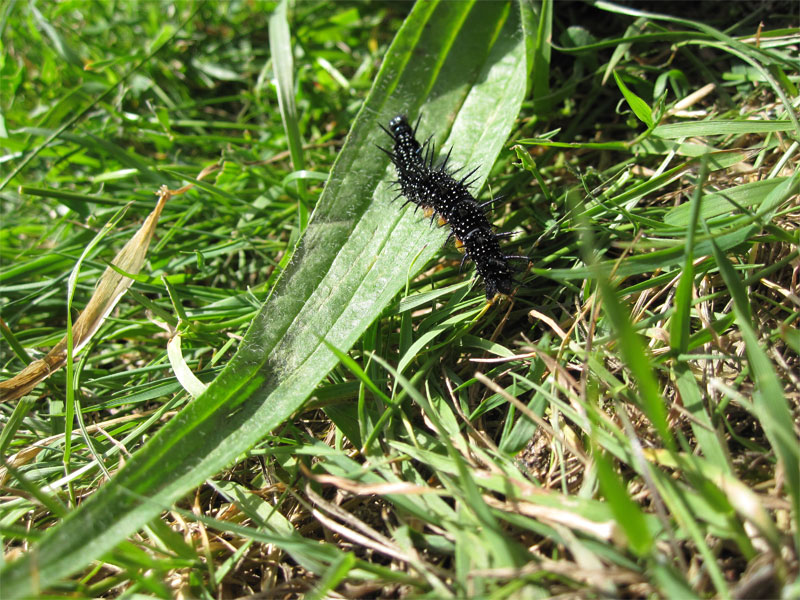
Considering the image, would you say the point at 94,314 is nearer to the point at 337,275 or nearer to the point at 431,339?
the point at 337,275

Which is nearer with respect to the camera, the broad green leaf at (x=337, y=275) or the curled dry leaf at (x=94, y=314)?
the broad green leaf at (x=337, y=275)

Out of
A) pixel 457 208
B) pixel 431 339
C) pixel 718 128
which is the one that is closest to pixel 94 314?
pixel 431 339

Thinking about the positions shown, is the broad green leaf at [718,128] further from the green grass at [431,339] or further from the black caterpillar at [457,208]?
the black caterpillar at [457,208]

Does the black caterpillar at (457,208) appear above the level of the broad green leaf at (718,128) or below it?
above

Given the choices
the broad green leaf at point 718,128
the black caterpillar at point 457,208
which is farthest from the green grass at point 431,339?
the black caterpillar at point 457,208

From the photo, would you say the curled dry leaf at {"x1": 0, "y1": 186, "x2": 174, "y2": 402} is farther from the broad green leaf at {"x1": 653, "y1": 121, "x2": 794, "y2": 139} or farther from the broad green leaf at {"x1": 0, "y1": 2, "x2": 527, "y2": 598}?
the broad green leaf at {"x1": 653, "y1": 121, "x2": 794, "y2": 139}

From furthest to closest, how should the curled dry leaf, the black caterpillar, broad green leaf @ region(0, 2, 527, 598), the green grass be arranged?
the curled dry leaf
the black caterpillar
broad green leaf @ region(0, 2, 527, 598)
the green grass

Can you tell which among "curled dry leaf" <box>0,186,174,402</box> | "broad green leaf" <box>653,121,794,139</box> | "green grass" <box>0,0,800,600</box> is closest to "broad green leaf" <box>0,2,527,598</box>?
"green grass" <box>0,0,800,600</box>
